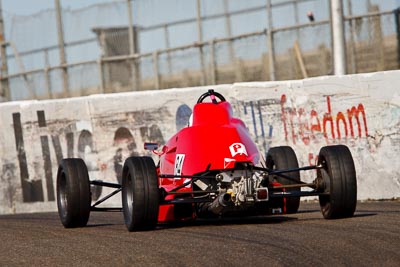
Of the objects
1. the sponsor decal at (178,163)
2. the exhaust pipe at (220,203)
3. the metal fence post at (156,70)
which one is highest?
the metal fence post at (156,70)

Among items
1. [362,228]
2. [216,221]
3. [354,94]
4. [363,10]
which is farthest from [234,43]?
[362,228]

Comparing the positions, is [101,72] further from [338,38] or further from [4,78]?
[338,38]

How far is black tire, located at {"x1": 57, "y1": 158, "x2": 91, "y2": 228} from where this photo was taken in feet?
40.1

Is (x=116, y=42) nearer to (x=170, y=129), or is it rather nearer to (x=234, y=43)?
(x=234, y=43)

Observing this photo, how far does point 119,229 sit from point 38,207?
607 centimetres

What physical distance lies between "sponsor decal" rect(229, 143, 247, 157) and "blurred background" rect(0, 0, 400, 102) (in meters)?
4.96

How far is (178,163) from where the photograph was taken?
12.1 m

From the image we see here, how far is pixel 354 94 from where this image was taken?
50.3 ft

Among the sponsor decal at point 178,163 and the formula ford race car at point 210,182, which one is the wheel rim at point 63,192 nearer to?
the formula ford race car at point 210,182

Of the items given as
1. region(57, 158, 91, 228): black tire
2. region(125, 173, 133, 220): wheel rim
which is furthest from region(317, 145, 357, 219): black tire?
region(57, 158, 91, 228): black tire

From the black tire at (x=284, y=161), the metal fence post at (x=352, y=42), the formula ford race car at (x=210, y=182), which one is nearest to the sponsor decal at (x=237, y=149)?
the formula ford race car at (x=210, y=182)

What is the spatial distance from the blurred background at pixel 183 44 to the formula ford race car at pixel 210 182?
4654 mm

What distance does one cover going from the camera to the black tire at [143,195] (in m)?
11.0

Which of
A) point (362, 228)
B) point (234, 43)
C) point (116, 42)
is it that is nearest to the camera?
point (362, 228)
